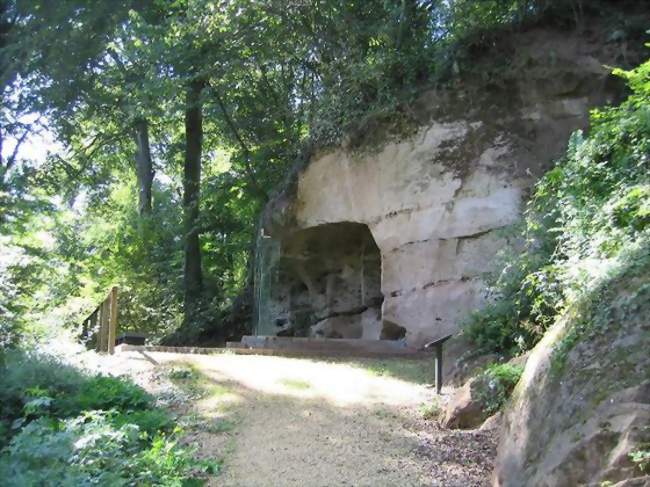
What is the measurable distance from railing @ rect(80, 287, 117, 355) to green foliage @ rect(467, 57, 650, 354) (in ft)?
20.9

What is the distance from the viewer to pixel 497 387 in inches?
271

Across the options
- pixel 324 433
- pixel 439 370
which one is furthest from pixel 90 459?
pixel 439 370

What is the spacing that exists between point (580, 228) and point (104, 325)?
929cm

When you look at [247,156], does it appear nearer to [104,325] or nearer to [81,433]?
[104,325]

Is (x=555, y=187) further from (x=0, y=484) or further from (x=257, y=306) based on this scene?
(x=257, y=306)

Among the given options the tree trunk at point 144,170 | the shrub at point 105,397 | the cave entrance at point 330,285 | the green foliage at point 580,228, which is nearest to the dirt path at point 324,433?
the shrub at point 105,397

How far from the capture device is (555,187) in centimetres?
864

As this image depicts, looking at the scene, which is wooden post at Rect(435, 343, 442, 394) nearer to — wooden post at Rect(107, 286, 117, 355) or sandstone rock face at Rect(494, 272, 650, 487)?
sandstone rock face at Rect(494, 272, 650, 487)

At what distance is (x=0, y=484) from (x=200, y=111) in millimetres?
16419

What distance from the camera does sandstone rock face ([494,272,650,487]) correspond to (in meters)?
3.93

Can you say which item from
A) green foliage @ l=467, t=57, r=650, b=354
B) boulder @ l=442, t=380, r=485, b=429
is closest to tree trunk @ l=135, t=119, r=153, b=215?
green foliage @ l=467, t=57, r=650, b=354

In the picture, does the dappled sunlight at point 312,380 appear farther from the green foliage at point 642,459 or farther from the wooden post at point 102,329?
the green foliage at point 642,459

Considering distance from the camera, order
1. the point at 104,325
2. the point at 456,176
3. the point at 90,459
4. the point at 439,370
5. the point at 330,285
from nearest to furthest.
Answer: the point at 90,459
the point at 439,370
the point at 456,176
the point at 104,325
the point at 330,285


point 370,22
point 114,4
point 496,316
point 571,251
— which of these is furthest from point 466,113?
point 114,4
